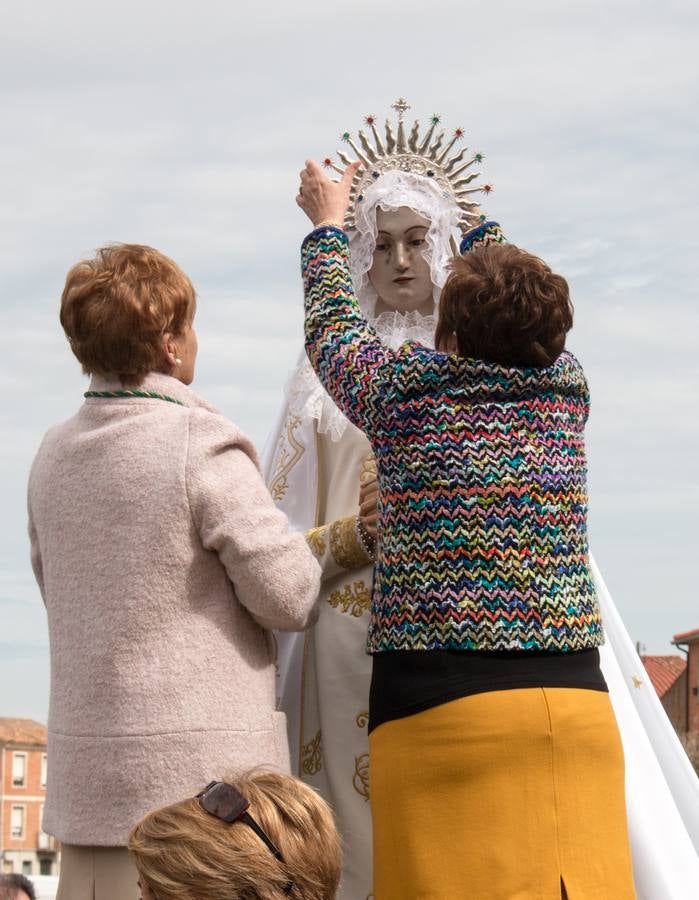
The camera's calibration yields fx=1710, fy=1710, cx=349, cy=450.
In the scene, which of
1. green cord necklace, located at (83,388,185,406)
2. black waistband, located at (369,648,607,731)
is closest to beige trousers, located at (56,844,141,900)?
black waistband, located at (369,648,607,731)

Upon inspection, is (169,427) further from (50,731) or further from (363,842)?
(363,842)

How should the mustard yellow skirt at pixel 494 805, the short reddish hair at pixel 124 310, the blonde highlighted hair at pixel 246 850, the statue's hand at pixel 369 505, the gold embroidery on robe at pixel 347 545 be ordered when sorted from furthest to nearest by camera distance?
1. the gold embroidery on robe at pixel 347 545
2. the statue's hand at pixel 369 505
3. the short reddish hair at pixel 124 310
4. the mustard yellow skirt at pixel 494 805
5. the blonde highlighted hair at pixel 246 850

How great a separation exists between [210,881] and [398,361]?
1.42m

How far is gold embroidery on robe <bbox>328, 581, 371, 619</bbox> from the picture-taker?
465 centimetres

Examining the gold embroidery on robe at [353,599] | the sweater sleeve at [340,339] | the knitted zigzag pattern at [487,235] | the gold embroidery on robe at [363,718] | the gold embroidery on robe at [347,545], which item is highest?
the knitted zigzag pattern at [487,235]

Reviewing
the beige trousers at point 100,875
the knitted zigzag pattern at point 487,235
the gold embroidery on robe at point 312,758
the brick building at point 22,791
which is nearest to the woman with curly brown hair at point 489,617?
the beige trousers at point 100,875

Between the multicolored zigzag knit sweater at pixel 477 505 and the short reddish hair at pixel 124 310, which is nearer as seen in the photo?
the multicolored zigzag knit sweater at pixel 477 505

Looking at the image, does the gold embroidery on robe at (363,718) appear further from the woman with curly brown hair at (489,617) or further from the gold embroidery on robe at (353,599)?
the woman with curly brown hair at (489,617)

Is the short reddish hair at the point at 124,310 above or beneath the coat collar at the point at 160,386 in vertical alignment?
above

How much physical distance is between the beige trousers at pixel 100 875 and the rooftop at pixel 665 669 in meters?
45.3

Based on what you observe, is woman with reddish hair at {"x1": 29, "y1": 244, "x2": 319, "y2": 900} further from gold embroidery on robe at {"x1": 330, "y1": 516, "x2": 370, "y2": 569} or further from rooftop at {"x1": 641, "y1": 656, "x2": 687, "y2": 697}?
rooftop at {"x1": 641, "y1": 656, "x2": 687, "y2": 697}

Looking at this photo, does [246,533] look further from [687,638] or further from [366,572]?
[687,638]

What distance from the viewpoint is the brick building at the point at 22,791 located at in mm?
61250

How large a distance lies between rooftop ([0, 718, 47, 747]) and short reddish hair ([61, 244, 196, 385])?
59267mm
